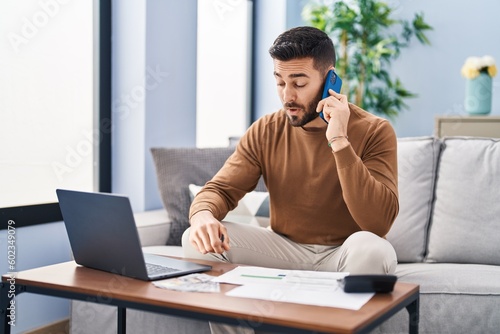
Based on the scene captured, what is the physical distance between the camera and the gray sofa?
2.00 metres

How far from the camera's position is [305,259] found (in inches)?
78.2

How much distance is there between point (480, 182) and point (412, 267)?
43cm

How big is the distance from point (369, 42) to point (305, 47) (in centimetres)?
235

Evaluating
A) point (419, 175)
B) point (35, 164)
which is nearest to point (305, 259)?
point (419, 175)

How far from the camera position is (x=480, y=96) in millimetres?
3662

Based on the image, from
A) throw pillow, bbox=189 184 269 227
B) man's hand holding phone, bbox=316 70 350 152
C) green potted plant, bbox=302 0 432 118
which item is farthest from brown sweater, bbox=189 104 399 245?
green potted plant, bbox=302 0 432 118

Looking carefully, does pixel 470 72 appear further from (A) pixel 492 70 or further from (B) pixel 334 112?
(B) pixel 334 112

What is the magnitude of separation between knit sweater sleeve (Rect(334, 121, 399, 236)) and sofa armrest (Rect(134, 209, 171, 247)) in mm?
949

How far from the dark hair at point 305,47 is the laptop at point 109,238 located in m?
0.71

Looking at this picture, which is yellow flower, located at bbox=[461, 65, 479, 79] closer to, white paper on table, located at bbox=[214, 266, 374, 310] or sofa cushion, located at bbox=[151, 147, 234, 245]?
sofa cushion, located at bbox=[151, 147, 234, 245]

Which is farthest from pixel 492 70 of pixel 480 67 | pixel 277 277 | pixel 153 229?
pixel 277 277

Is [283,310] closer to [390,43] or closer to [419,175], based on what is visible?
[419,175]

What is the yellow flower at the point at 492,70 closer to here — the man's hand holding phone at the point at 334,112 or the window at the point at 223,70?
the window at the point at 223,70

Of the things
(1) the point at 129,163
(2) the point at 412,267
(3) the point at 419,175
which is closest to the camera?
(2) the point at 412,267
